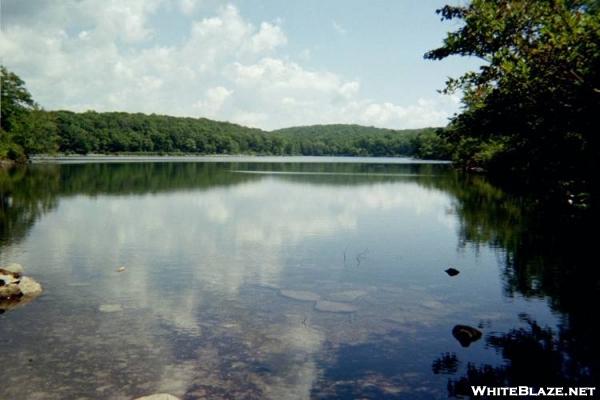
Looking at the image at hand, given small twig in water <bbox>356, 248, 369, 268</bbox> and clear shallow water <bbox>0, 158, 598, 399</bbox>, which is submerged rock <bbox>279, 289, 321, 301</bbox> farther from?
small twig in water <bbox>356, 248, 369, 268</bbox>

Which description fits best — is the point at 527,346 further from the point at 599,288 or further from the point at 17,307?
the point at 17,307

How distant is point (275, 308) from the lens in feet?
62.5

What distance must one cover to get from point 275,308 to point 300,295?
202cm

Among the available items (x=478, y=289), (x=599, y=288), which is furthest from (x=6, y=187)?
(x=599, y=288)

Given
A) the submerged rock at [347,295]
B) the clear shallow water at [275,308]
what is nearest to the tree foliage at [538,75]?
the clear shallow water at [275,308]

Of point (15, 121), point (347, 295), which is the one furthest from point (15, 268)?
point (15, 121)

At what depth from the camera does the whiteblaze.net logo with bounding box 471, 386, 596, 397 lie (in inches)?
493

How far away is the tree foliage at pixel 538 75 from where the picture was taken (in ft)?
60.7

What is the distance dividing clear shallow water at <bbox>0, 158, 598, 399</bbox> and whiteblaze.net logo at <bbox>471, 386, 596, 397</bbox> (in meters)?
0.59

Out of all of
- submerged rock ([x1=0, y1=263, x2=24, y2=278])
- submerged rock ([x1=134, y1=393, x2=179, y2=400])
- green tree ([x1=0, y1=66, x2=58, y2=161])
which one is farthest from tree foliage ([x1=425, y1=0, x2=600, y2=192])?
green tree ([x1=0, y1=66, x2=58, y2=161])

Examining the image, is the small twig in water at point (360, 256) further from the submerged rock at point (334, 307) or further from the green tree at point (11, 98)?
the green tree at point (11, 98)

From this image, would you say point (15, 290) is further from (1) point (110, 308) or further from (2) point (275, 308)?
(2) point (275, 308)

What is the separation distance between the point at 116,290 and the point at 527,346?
1562cm

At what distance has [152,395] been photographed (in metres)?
11.6
